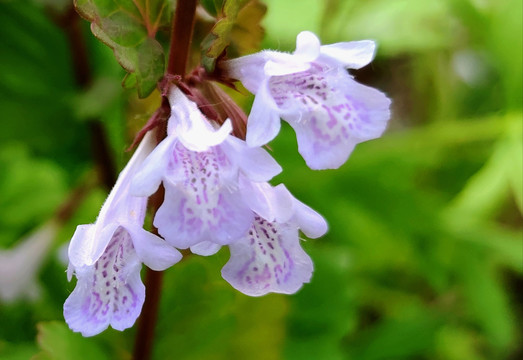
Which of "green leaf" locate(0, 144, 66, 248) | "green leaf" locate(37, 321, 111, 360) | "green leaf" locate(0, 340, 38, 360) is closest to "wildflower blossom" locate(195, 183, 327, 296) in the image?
"green leaf" locate(37, 321, 111, 360)

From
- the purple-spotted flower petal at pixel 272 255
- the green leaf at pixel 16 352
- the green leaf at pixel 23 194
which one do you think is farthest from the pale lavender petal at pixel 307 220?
the green leaf at pixel 23 194

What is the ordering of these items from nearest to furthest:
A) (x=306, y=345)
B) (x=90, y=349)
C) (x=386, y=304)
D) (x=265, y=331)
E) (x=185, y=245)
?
(x=185, y=245) → (x=90, y=349) → (x=265, y=331) → (x=306, y=345) → (x=386, y=304)

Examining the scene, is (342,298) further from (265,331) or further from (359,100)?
(359,100)

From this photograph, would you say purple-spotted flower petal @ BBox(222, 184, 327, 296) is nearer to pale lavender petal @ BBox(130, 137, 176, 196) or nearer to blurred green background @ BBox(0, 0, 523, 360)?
pale lavender petal @ BBox(130, 137, 176, 196)

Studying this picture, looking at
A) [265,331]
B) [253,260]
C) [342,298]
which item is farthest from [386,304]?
[253,260]

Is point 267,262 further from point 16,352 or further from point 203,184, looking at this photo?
point 16,352

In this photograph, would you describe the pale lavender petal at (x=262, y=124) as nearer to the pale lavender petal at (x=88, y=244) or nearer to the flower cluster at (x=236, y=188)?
the flower cluster at (x=236, y=188)

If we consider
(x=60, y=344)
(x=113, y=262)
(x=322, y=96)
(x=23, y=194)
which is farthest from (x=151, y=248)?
(x=23, y=194)

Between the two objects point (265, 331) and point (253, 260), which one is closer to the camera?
point (253, 260)
